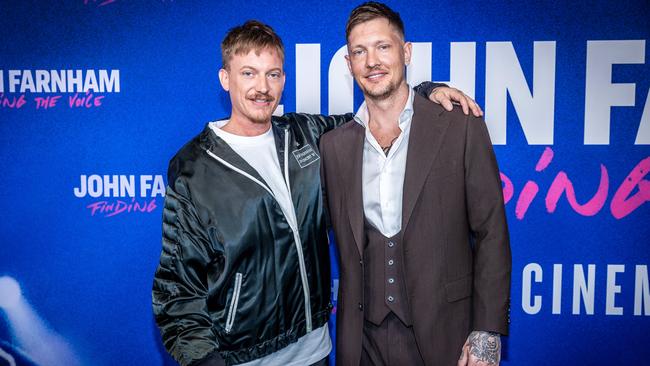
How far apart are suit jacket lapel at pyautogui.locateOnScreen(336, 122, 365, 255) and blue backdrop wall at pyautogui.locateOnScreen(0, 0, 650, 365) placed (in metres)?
0.76

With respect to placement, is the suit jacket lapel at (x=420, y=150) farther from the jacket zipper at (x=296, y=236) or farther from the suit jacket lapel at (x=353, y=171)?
the jacket zipper at (x=296, y=236)

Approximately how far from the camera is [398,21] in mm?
1979

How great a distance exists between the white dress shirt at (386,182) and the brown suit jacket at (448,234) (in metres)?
0.04

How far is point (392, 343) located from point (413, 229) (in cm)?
41

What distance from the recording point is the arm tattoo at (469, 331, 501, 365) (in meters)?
1.78

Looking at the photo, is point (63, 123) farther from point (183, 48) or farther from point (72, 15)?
point (183, 48)

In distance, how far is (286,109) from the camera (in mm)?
2783

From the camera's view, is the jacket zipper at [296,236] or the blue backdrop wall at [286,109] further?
the blue backdrop wall at [286,109]

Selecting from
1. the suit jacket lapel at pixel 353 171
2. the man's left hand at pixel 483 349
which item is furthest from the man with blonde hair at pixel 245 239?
the man's left hand at pixel 483 349

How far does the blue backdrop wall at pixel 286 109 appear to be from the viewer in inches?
104

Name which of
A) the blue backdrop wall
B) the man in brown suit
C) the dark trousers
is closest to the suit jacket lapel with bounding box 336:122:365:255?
the man in brown suit

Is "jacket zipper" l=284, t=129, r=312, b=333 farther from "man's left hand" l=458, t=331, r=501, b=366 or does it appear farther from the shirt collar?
"man's left hand" l=458, t=331, r=501, b=366

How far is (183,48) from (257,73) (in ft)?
3.26

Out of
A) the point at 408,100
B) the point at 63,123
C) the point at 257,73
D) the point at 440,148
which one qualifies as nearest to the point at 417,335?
the point at 440,148
